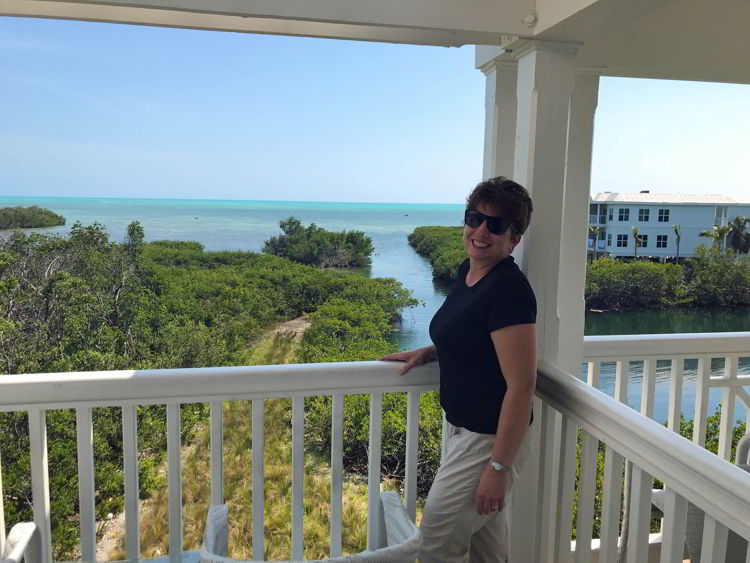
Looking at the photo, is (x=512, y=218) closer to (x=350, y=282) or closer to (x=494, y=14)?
(x=494, y=14)

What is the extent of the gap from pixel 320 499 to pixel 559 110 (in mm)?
7138

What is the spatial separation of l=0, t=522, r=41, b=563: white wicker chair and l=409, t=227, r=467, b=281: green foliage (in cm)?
967

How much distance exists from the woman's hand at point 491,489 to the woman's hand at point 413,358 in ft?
1.54

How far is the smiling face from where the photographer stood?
5.72 feet

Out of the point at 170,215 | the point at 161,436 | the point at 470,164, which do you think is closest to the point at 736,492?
the point at 161,436

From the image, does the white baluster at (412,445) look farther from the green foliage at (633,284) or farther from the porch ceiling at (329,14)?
the green foliage at (633,284)

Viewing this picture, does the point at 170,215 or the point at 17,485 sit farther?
the point at 170,215

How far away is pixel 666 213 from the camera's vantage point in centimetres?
1070

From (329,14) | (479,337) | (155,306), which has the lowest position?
(155,306)

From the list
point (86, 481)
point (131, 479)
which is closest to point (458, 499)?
point (131, 479)

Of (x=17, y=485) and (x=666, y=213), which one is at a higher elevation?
(x=666, y=213)

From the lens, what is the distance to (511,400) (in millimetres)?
1610

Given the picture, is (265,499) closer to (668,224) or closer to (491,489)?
(491,489)

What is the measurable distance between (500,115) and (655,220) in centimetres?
891
